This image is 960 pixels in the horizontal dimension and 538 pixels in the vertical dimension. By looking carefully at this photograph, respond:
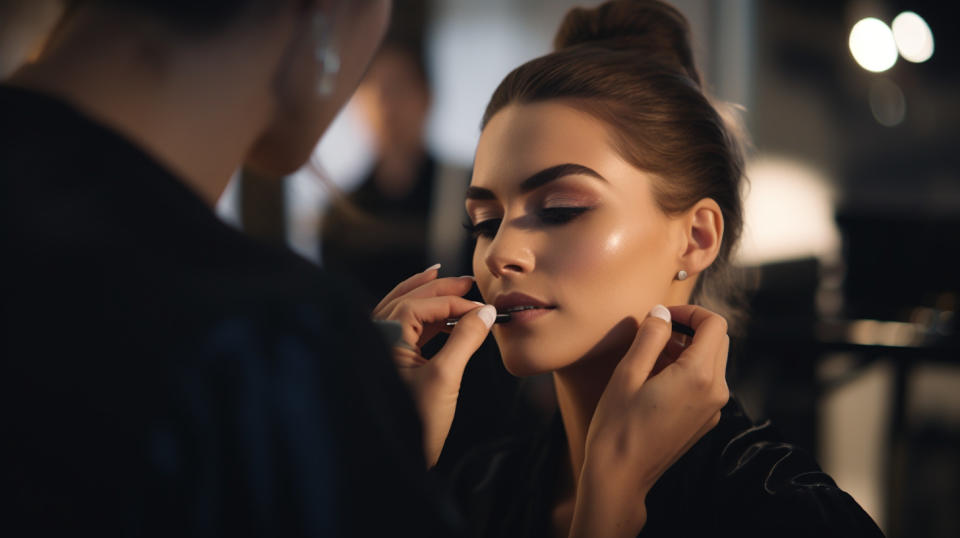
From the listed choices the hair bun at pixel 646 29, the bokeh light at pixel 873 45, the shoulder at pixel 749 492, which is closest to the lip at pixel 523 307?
the shoulder at pixel 749 492

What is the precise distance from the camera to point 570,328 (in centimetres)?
85

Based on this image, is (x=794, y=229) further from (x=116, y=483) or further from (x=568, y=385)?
(x=116, y=483)

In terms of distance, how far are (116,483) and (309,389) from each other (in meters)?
0.10

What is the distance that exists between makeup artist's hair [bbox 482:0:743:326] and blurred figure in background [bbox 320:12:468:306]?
1.08 m

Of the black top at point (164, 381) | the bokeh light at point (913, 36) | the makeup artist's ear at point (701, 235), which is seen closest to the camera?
the black top at point (164, 381)

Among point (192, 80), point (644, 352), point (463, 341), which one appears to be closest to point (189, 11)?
point (192, 80)

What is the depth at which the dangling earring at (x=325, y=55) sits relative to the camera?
512 mm

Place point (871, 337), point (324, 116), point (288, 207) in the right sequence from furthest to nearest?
point (288, 207), point (871, 337), point (324, 116)

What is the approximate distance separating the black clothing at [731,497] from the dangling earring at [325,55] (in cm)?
52

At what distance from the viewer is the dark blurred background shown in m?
2.14

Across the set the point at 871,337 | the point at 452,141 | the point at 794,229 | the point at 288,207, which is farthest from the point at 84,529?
the point at 794,229

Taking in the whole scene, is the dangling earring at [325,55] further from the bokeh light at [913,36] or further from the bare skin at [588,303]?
the bokeh light at [913,36]

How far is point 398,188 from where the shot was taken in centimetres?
220

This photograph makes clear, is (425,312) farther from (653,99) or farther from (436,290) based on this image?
(653,99)
